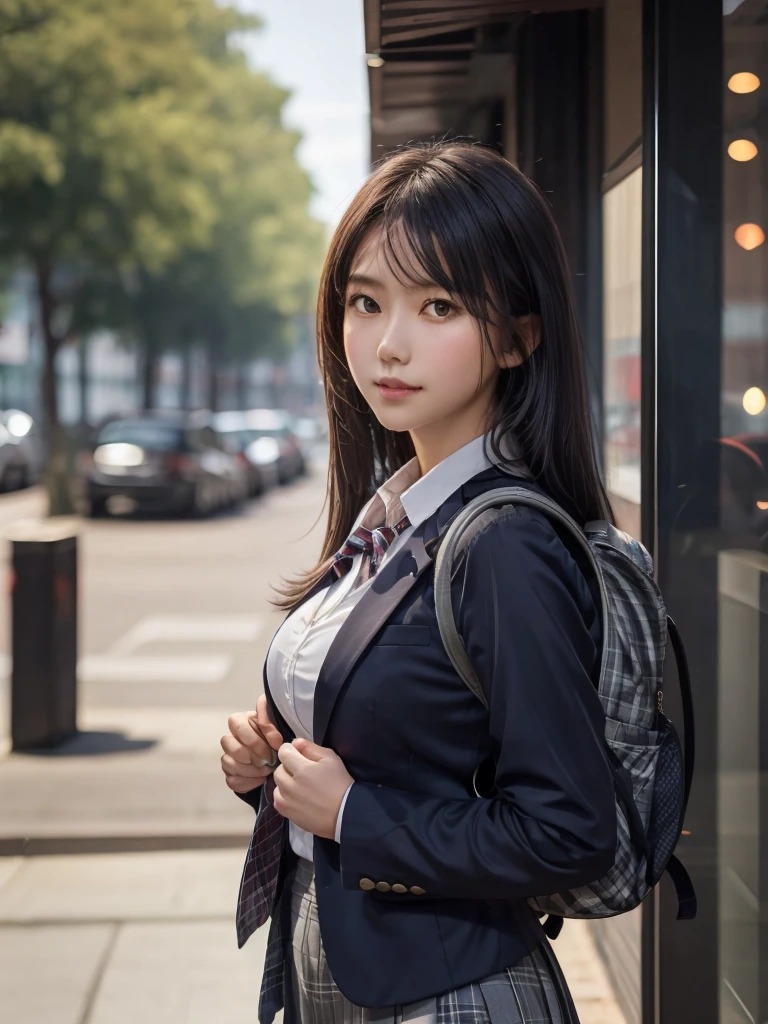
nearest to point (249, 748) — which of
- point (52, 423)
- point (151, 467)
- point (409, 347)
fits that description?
point (409, 347)

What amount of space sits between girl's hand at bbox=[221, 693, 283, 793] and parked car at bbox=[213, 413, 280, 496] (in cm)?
2223

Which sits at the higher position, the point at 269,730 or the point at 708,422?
the point at 708,422

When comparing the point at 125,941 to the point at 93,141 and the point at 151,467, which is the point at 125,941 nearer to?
the point at 151,467

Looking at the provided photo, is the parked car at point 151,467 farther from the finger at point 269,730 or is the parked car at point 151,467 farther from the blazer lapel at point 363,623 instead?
the blazer lapel at point 363,623

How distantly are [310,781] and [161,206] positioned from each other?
19.8 meters

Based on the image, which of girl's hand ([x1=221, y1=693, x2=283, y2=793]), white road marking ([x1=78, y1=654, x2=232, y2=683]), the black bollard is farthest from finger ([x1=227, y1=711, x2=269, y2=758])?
white road marking ([x1=78, y1=654, x2=232, y2=683])

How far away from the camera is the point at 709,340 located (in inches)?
99.7

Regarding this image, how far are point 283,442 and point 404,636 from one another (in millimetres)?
28631

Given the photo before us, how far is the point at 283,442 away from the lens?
29.9 metres

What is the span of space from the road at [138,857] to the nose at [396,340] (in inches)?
21.7

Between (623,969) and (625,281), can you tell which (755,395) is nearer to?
(625,281)

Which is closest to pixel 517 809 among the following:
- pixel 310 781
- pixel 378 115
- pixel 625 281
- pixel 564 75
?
pixel 310 781

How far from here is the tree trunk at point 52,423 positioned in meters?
19.2

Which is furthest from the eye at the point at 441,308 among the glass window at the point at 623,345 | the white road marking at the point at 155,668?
the white road marking at the point at 155,668
